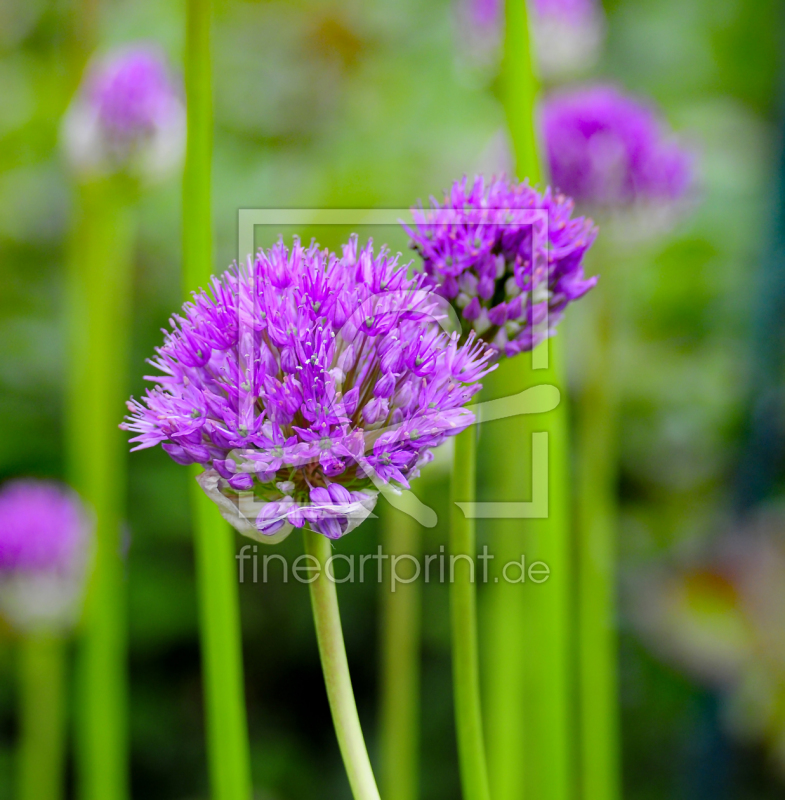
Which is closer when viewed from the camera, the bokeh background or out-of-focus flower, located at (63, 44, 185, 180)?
out-of-focus flower, located at (63, 44, 185, 180)

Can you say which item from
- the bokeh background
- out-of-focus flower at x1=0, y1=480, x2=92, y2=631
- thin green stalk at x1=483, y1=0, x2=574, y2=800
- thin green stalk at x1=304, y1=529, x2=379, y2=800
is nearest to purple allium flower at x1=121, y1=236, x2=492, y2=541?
thin green stalk at x1=304, y1=529, x2=379, y2=800

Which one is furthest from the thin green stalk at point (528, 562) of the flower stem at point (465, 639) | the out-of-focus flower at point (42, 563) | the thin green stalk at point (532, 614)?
the out-of-focus flower at point (42, 563)

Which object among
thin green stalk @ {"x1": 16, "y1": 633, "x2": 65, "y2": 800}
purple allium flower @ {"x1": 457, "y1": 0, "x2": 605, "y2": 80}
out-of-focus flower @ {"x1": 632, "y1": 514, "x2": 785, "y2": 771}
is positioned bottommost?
thin green stalk @ {"x1": 16, "y1": 633, "x2": 65, "y2": 800}

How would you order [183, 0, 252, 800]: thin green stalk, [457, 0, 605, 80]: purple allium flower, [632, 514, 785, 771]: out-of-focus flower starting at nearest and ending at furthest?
[183, 0, 252, 800]: thin green stalk → [632, 514, 785, 771]: out-of-focus flower → [457, 0, 605, 80]: purple allium flower

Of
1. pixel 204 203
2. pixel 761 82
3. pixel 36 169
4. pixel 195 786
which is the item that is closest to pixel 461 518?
pixel 204 203

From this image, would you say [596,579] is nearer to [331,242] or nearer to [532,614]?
[532,614]

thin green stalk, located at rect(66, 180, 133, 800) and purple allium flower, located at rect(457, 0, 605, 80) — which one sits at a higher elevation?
purple allium flower, located at rect(457, 0, 605, 80)

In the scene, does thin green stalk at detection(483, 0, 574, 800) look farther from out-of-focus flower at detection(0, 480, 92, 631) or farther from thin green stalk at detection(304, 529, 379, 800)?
out-of-focus flower at detection(0, 480, 92, 631)

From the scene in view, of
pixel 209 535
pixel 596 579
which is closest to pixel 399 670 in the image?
pixel 596 579

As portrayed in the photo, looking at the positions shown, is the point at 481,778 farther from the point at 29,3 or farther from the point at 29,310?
the point at 29,3

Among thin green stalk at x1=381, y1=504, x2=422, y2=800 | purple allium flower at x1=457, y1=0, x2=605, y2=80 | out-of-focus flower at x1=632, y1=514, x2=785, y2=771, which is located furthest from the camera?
purple allium flower at x1=457, y1=0, x2=605, y2=80
